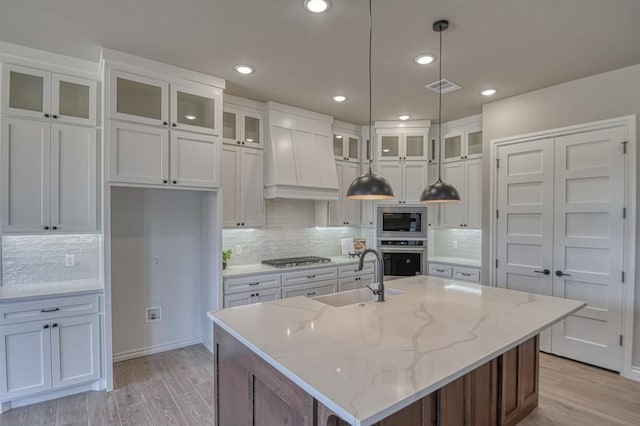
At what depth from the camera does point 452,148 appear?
4918mm

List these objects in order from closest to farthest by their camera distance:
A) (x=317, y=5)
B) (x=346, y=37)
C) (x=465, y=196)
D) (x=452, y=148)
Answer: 1. (x=317, y=5)
2. (x=346, y=37)
3. (x=465, y=196)
4. (x=452, y=148)

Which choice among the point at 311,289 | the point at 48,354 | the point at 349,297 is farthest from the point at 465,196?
the point at 48,354

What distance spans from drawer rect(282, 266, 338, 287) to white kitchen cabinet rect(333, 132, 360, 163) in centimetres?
167

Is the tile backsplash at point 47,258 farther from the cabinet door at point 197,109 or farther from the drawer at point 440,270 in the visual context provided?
the drawer at point 440,270

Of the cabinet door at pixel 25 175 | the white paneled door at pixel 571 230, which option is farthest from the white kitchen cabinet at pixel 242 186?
the white paneled door at pixel 571 230

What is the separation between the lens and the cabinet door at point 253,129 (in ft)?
13.1

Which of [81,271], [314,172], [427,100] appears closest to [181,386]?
[81,271]

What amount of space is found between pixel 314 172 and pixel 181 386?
2747 mm

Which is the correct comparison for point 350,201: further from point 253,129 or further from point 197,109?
point 197,109

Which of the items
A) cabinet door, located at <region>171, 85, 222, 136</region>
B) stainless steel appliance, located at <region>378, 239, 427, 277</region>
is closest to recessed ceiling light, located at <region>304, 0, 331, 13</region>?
cabinet door, located at <region>171, 85, 222, 136</region>

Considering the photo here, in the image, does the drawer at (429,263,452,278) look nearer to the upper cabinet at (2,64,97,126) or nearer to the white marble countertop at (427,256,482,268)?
the white marble countertop at (427,256,482,268)

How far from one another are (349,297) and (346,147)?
9.47ft

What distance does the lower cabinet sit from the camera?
8.36 ft

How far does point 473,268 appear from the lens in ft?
14.3
